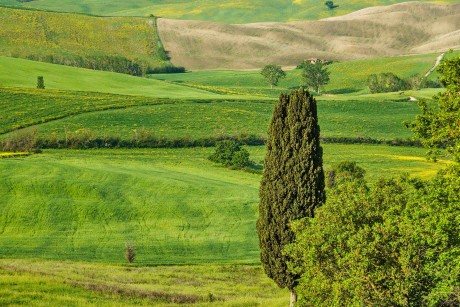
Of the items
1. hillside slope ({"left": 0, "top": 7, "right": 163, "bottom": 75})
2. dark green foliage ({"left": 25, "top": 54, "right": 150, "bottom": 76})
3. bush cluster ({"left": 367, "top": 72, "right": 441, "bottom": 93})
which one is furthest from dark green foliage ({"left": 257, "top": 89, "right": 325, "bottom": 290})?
dark green foliage ({"left": 25, "top": 54, "right": 150, "bottom": 76})

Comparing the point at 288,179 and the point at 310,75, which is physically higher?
the point at 288,179

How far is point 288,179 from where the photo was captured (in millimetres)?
36406

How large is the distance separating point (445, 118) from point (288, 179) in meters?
7.66

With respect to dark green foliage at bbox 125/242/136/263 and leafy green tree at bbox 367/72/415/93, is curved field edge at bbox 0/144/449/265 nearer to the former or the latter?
dark green foliage at bbox 125/242/136/263

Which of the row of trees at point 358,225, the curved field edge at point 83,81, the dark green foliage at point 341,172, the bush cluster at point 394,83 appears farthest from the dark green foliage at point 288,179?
the bush cluster at point 394,83

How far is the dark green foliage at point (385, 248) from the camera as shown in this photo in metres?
27.5

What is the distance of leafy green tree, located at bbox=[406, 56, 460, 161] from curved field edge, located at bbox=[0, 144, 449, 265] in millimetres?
22473

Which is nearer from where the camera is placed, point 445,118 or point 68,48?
point 445,118

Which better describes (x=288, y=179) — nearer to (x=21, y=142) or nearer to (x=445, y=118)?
(x=445, y=118)

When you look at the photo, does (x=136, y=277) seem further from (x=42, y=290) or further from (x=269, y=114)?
(x=269, y=114)

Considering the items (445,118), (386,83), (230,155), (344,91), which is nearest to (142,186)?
(230,155)

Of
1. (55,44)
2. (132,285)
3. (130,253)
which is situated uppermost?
(55,44)

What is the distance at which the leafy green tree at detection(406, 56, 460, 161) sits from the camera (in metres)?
32.5

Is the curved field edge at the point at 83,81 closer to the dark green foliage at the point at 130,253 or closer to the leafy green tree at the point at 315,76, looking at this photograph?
the leafy green tree at the point at 315,76
